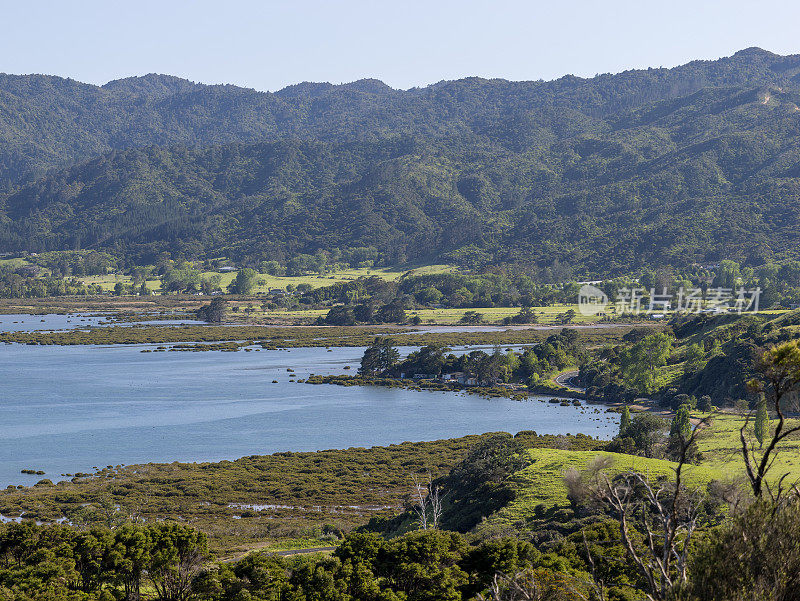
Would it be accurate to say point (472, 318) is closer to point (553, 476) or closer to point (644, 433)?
point (644, 433)

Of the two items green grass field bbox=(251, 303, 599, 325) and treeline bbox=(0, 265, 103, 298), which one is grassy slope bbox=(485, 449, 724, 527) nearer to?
green grass field bbox=(251, 303, 599, 325)

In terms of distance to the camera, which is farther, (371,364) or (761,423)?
(371,364)

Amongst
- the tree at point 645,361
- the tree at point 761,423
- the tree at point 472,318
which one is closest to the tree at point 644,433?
the tree at point 761,423

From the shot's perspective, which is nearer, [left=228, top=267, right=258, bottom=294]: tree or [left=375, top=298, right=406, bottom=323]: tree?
[left=375, top=298, right=406, bottom=323]: tree

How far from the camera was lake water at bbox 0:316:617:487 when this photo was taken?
58438 millimetres

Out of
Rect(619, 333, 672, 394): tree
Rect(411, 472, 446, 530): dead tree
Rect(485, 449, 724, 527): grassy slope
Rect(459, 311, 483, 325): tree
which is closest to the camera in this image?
Rect(411, 472, 446, 530): dead tree

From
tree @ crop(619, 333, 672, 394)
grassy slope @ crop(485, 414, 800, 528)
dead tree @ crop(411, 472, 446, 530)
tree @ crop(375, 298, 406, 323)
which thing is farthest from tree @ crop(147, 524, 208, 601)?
tree @ crop(375, 298, 406, 323)

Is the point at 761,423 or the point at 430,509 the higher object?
the point at 761,423

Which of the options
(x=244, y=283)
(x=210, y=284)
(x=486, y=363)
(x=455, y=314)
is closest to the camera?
(x=486, y=363)

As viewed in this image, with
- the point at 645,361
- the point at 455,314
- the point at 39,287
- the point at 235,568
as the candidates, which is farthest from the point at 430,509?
the point at 39,287

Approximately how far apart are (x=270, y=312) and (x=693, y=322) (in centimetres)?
7925

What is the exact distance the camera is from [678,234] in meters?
185

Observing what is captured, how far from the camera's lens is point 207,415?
229 ft

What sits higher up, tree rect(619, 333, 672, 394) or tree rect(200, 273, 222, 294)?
tree rect(200, 273, 222, 294)
